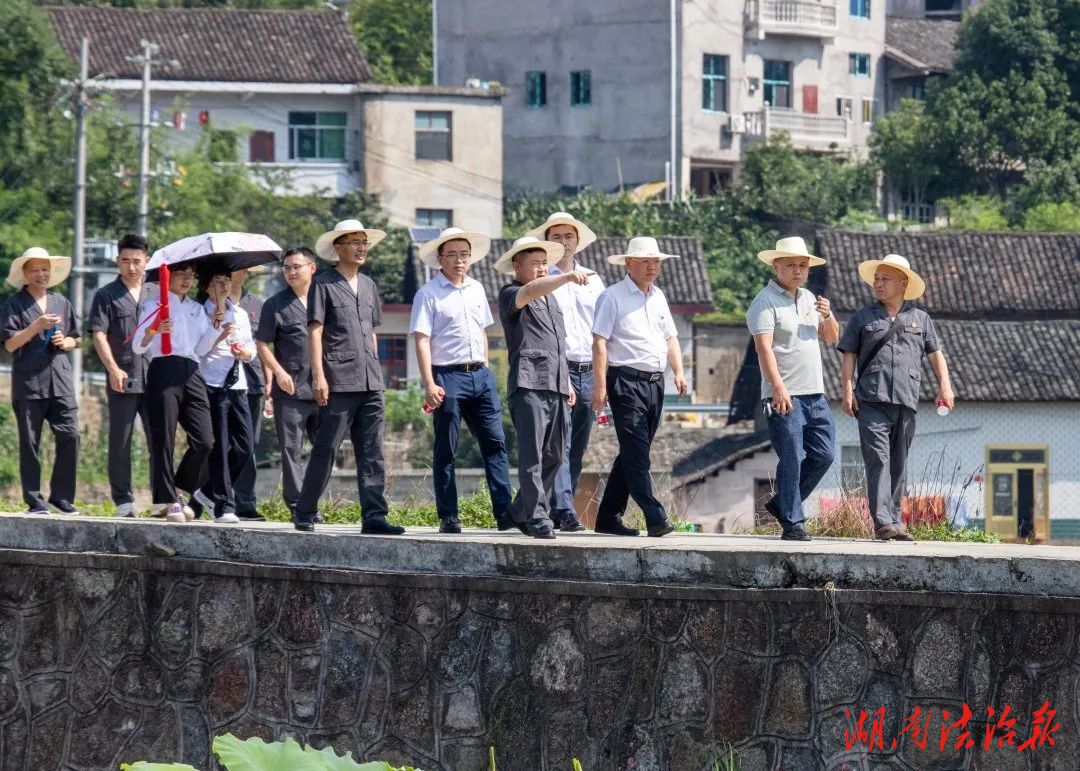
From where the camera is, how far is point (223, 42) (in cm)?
5341

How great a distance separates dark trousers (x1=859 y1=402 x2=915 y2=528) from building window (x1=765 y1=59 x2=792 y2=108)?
49038 mm

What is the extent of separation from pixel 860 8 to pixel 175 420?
169ft

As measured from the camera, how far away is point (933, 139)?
54.7 metres

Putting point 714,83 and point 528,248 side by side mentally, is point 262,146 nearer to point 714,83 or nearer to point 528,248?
point 714,83

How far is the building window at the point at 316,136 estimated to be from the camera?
5341 centimetres

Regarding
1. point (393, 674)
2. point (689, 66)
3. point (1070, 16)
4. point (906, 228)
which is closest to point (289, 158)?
point (689, 66)

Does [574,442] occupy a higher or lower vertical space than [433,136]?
lower

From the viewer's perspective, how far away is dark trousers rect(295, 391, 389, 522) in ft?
36.5

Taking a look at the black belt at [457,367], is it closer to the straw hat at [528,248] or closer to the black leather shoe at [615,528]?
the straw hat at [528,248]

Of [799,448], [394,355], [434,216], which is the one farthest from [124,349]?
[434,216]

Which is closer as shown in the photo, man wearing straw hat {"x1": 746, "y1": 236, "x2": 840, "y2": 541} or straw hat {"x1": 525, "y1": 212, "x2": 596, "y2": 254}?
man wearing straw hat {"x1": 746, "y1": 236, "x2": 840, "y2": 541}

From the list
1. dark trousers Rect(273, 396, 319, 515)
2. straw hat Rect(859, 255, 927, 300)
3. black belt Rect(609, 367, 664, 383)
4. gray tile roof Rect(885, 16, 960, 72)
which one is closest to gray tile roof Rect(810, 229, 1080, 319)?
gray tile roof Rect(885, 16, 960, 72)

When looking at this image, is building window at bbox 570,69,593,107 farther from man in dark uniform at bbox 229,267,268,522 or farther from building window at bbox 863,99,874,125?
man in dark uniform at bbox 229,267,268,522

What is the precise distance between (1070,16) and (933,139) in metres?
5.29
